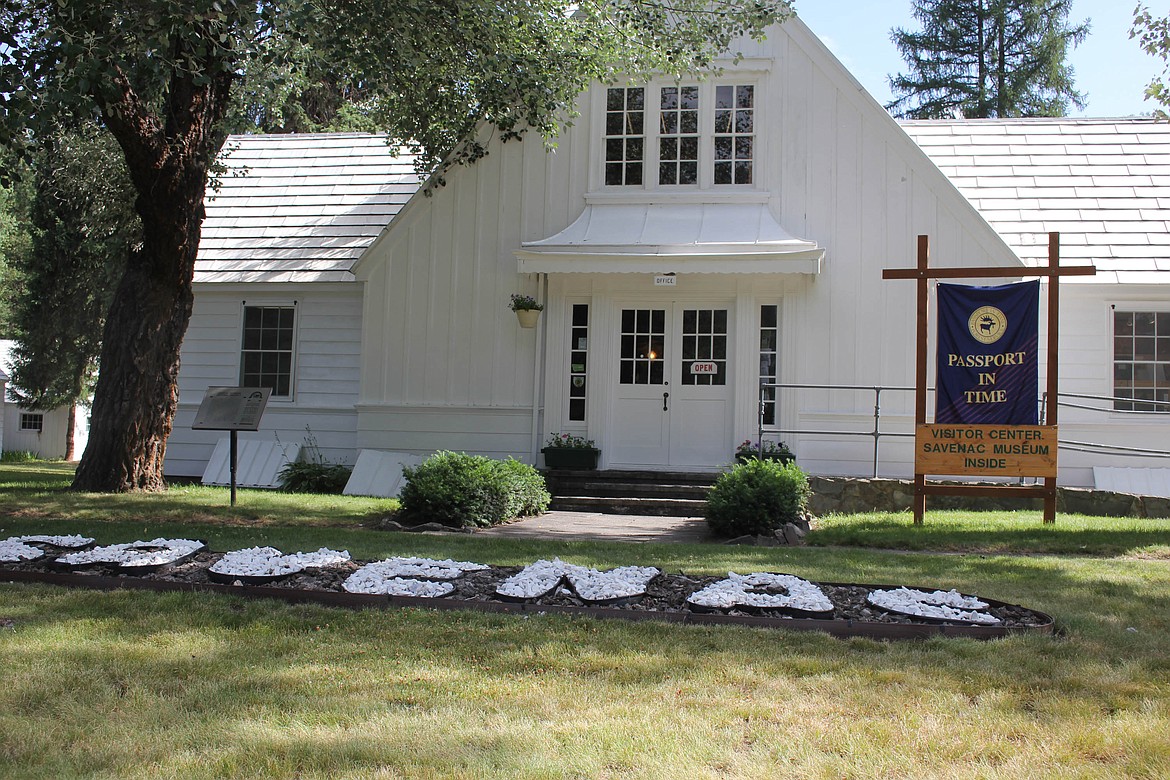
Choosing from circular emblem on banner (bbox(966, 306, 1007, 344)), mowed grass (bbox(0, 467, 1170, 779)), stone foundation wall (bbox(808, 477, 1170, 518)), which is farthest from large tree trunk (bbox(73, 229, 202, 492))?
circular emblem on banner (bbox(966, 306, 1007, 344))

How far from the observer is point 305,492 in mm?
14008

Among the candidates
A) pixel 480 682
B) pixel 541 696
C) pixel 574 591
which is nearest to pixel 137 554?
pixel 574 591

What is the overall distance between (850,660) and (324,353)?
11796 mm

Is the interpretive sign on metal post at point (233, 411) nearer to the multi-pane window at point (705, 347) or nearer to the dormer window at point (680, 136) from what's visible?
the multi-pane window at point (705, 347)

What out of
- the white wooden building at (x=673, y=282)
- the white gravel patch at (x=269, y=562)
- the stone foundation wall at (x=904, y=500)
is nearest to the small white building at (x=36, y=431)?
the white wooden building at (x=673, y=282)

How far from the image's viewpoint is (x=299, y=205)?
54.5ft

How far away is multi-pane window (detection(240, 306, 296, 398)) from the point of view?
1537cm

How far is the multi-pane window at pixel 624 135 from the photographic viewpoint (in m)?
14.1

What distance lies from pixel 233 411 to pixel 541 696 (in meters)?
8.00

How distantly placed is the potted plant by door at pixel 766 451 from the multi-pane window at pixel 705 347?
101 cm

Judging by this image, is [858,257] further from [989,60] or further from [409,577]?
[989,60]

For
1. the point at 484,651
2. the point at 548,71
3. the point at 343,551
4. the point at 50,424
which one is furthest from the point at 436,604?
the point at 50,424

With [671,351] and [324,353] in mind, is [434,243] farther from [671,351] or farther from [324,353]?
[671,351]

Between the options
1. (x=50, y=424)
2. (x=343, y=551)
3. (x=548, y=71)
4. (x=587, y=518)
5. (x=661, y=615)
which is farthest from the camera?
(x=50, y=424)
